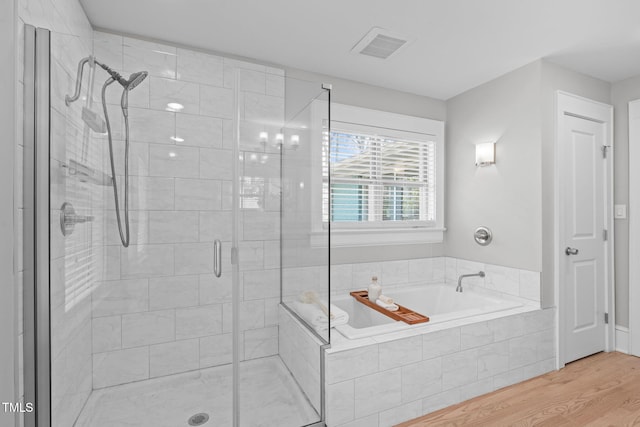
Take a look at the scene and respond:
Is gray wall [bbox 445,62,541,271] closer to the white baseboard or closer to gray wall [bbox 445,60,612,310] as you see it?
gray wall [bbox 445,60,612,310]

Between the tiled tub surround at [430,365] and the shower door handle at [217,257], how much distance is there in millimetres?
746

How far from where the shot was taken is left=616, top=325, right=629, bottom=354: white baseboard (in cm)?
281

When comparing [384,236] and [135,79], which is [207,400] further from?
[384,236]

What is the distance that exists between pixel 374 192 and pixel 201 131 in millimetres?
1912

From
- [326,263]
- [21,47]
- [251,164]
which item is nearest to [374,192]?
[326,263]

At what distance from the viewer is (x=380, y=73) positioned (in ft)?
9.09

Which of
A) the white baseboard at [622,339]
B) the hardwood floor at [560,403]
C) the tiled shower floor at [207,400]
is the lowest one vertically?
the hardwood floor at [560,403]

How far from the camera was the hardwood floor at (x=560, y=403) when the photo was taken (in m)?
1.89

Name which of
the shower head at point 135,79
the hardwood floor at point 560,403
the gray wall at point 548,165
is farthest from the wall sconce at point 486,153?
the shower head at point 135,79

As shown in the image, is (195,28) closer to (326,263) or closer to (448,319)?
(326,263)

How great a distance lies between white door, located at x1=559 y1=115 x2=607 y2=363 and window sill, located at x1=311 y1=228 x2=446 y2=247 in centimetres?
109

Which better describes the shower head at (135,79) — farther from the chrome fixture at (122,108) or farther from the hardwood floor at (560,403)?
the hardwood floor at (560,403)

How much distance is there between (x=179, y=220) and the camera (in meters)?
1.46

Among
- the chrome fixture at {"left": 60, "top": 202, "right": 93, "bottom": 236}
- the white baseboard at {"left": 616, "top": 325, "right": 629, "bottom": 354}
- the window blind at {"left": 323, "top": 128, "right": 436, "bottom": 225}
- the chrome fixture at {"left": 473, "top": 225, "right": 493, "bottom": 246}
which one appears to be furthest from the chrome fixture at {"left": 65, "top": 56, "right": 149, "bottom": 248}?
the white baseboard at {"left": 616, "top": 325, "right": 629, "bottom": 354}
